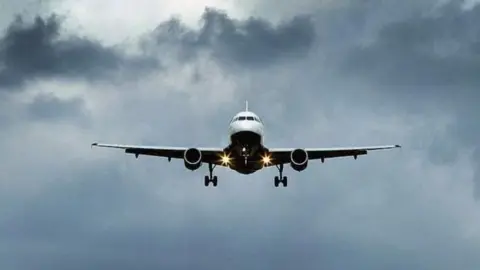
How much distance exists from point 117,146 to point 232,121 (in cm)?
1683

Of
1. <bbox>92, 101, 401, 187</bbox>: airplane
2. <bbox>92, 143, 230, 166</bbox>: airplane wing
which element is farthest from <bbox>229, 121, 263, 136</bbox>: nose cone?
<bbox>92, 143, 230, 166</bbox>: airplane wing

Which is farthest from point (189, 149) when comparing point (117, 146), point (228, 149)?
point (117, 146)

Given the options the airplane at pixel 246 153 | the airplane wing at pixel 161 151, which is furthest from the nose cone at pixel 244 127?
the airplane wing at pixel 161 151

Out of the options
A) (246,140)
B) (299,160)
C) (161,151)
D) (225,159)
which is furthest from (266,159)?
(161,151)

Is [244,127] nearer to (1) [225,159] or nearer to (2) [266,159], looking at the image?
(2) [266,159]

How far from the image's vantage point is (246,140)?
327ft

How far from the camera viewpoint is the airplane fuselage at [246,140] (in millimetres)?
99438

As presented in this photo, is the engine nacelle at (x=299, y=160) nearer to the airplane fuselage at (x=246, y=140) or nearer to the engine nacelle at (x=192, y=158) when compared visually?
the airplane fuselage at (x=246, y=140)

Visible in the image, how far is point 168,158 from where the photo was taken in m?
114

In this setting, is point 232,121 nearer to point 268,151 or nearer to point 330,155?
point 268,151

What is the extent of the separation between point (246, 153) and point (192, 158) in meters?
5.59

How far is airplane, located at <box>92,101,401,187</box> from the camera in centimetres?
10025

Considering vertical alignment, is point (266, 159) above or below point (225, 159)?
below

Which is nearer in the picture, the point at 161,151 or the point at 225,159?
the point at 225,159
